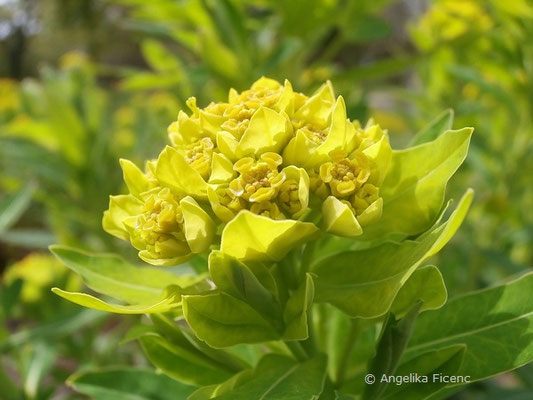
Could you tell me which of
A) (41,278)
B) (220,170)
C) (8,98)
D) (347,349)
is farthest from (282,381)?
(8,98)

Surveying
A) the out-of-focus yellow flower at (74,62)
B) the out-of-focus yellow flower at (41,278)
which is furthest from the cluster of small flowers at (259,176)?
the out-of-focus yellow flower at (74,62)

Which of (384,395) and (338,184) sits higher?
(338,184)

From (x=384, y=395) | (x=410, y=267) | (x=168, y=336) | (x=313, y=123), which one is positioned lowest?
(x=384, y=395)

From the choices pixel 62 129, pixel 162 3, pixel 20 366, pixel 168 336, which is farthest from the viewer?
pixel 62 129

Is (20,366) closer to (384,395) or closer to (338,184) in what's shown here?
(384,395)

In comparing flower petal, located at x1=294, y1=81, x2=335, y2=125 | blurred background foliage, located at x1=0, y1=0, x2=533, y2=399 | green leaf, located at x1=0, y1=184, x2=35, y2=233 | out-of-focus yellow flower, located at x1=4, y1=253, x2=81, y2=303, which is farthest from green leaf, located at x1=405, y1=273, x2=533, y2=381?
out-of-focus yellow flower, located at x1=4, y1=253, x2=81, y2=303

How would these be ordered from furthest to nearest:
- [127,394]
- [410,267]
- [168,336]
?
[127,394] < [168,336] < [410,267]

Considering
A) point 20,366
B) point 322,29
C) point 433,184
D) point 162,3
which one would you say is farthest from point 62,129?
point 433,184

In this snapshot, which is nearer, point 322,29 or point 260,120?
point 260,120
